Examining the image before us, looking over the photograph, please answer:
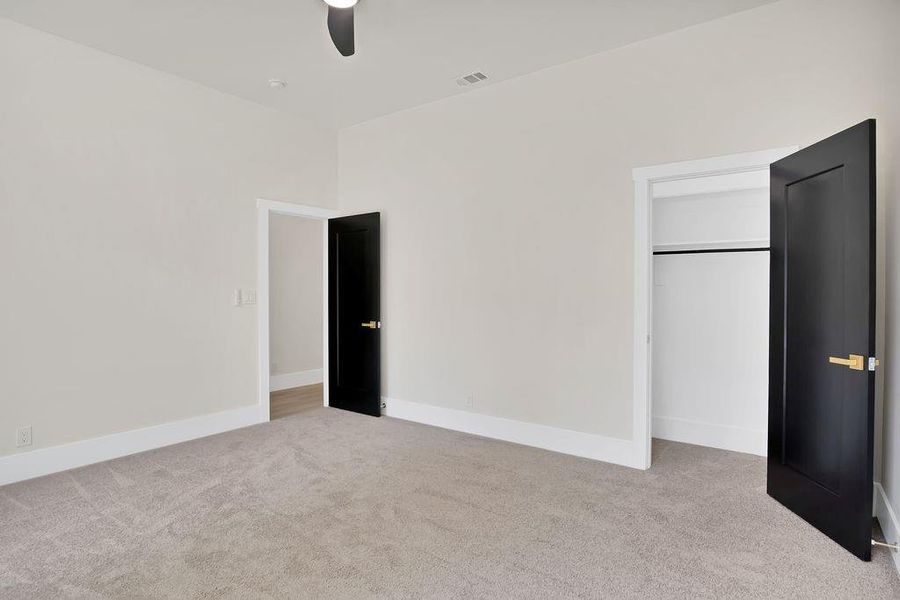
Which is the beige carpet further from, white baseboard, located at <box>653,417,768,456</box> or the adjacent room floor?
Result: the adjacent room floor

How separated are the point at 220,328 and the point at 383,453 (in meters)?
1.96

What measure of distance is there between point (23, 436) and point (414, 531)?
2839 millimetres

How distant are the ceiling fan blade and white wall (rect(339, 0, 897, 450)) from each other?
1.78m

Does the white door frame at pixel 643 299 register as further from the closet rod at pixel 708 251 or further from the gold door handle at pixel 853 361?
the gold door handle at pixel 853 361

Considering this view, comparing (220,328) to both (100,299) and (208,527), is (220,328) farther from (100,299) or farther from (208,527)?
(208,527)

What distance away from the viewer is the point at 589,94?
3.71m

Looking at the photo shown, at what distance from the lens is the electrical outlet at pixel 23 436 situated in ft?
10.8

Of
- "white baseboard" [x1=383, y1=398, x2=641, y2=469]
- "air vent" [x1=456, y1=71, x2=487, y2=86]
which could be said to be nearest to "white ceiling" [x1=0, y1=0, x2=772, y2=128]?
"air vent" [x1=456, y1=71, x2=487, y2=86]

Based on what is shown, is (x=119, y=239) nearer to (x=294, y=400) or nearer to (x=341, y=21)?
(x=341, y=21)

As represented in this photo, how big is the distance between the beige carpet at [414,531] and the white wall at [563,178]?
0.82m

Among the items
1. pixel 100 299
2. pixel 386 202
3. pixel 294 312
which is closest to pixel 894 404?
pixel 386 202

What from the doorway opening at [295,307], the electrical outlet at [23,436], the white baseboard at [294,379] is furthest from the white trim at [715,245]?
the electrical outlet at [23,436]

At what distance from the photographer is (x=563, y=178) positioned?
3842 millimetres

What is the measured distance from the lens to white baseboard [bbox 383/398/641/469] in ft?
11.8
